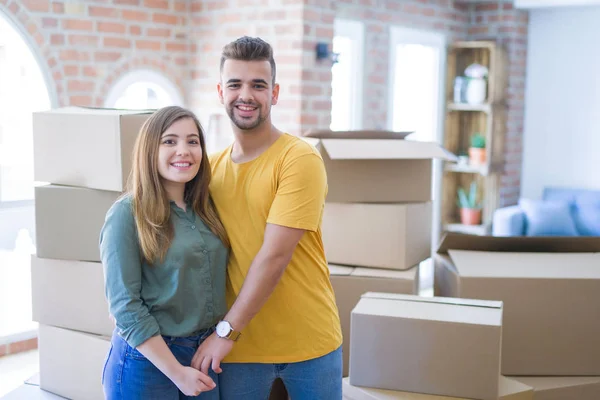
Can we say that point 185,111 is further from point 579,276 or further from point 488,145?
point 488,145

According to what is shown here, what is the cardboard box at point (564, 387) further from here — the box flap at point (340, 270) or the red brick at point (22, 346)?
the red brick at point (22, 346)

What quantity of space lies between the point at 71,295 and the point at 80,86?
1.79 metres

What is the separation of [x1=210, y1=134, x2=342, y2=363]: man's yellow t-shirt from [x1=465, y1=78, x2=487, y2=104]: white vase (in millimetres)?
3920

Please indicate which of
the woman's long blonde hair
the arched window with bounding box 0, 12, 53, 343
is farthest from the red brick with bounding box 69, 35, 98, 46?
the woman's long blonde hair

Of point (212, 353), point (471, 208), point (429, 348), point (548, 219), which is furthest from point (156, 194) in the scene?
point (471, 208)

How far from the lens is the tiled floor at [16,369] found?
318cm

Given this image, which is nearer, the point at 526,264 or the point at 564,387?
the point at 564,387

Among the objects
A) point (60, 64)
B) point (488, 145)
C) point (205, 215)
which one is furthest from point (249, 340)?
point (488, 145)

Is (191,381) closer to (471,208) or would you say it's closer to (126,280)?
(126,280)

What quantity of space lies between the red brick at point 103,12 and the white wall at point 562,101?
3.49 metres

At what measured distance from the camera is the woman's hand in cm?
162

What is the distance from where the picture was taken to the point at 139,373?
1639mm

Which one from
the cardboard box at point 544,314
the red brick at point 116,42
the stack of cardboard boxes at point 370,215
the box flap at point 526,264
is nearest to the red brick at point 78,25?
the red brick at point 116,42

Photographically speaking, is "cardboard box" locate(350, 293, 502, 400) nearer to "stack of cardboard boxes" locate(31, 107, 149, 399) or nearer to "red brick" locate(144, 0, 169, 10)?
"stack of cardboard boxes" locate(31, 107, 149, 399)
